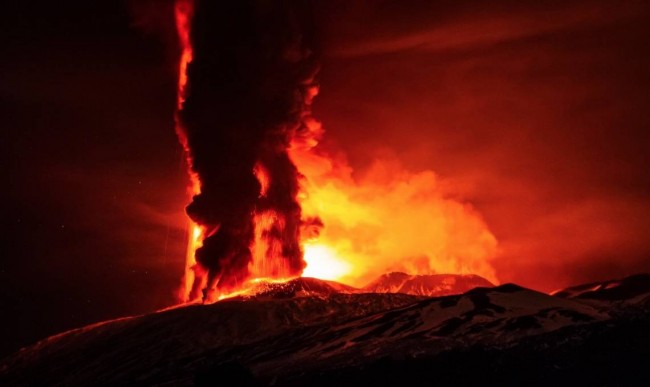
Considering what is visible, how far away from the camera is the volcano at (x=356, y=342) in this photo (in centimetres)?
8150

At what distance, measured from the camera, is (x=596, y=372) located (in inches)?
3063

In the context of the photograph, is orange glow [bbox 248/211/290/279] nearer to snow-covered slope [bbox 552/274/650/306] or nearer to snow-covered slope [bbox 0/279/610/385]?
snow-covered slope [bbox 0/279/610/385]

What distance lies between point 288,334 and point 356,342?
19.3m

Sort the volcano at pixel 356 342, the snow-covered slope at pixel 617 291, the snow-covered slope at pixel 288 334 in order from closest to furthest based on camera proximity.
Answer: the volcano at pixel 356 342
the snow-covered slope at pixel 288 334
the snow-covered slope at pixel 617 291

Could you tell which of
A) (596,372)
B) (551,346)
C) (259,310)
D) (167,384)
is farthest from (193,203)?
(596,372)

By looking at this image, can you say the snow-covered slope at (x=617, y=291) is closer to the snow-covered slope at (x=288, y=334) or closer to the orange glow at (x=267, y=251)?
the snow-covered slope at (x=288, y=334)

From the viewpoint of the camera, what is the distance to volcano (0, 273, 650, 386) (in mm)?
81500

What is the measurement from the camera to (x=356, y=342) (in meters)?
102

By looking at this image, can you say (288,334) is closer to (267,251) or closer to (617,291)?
(267,251)

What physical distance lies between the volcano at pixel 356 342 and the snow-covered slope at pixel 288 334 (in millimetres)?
236

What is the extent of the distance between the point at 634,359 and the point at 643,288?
7217 cm

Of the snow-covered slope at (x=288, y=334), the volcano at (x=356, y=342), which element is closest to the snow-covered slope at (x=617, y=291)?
the volcano at (x=356, y=342)

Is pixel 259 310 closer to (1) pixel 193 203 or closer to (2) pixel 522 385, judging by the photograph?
(1) pixel 193 203

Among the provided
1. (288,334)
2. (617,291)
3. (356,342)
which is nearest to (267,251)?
(288,334)
